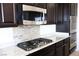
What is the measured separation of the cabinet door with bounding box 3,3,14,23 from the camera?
3.56ft

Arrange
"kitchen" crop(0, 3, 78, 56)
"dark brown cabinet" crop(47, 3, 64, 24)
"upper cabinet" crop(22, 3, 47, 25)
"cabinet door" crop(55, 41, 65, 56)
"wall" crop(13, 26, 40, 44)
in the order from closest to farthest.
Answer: "kitchen" crop(0, 3, 78, 56) → "upper cabinet" crop(22, 3, 47, 25) → "wall" crop(13, 26, 40, 44) → "cabinet door" crop(55, 41, 65, 56) → "dark brown cabinet" crop(47, 3, 64, 24)

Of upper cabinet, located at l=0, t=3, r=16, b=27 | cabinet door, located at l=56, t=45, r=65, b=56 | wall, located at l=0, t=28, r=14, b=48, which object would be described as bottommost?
cabinet door, located at l=56, t=45, r=65, b=56

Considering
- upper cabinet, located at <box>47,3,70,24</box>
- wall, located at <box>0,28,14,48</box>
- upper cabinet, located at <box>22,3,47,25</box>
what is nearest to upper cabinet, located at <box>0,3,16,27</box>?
upper cabinet, located at <box>22,3,47,25</box>

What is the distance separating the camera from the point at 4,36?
62.3 inches

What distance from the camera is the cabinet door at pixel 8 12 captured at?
109 centimetres

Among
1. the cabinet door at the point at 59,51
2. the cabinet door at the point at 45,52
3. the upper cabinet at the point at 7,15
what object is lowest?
the cabinet door at the point at 59,51

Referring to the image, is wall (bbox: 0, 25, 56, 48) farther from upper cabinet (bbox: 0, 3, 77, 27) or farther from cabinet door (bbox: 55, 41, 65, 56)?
cabinet door (bbox: 55, 41, 65, 56)

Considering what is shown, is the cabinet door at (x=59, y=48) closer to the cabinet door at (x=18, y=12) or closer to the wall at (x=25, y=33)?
the wall at (x=25, y=33)

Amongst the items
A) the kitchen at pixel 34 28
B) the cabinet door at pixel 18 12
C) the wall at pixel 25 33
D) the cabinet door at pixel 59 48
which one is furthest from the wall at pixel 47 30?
the cabinet door at pixel 18 12

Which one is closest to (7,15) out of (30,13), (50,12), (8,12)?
(8,12)

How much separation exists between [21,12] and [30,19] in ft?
1.04

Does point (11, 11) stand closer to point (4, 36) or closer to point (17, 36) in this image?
point (4, 36)

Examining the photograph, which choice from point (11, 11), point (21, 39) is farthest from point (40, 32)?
point (11, 11)

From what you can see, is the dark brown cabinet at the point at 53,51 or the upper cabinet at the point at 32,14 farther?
the dark brown cabinet at the point at 53,51
